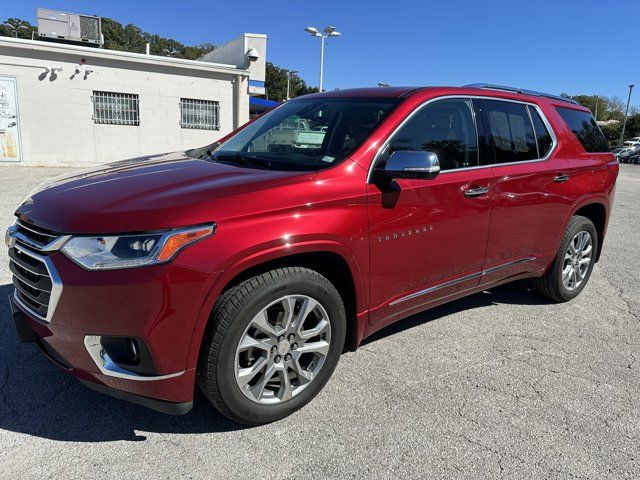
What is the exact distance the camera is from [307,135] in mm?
3344

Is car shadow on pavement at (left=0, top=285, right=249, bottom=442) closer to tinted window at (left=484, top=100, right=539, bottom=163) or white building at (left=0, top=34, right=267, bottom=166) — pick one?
tinted window at (left=484, top=100, right=539, bottom=163)

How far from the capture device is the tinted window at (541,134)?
4062mm

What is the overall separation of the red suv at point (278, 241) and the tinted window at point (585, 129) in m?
0.71

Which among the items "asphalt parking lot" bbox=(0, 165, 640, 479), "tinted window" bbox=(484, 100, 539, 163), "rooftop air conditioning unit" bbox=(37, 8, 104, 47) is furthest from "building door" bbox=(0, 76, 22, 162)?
"tinted window" bbox=(484, 100, 539, 163)

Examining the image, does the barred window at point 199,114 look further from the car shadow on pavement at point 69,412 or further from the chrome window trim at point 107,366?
the chrome window trim at point 107,366

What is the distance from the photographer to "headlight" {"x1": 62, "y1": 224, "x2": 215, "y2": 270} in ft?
7.02

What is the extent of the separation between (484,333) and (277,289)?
7.11 ft

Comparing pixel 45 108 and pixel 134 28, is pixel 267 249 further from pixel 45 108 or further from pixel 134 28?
pixel 134 28

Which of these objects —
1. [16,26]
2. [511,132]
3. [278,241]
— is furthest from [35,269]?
[16,26]

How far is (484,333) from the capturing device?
3.90m

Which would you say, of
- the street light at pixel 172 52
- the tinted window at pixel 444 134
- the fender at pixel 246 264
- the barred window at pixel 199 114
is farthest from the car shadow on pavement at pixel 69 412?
the street light at pixel 172 52

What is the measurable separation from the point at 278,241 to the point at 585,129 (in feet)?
12.2

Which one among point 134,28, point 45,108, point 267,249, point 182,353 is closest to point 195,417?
point 182,353

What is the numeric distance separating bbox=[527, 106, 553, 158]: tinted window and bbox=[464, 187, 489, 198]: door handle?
3.14ft
